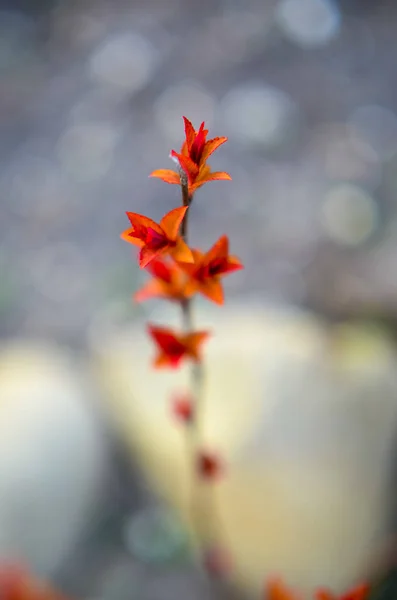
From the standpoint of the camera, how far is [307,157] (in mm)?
1902

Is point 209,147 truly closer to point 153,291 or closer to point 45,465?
point 153,291

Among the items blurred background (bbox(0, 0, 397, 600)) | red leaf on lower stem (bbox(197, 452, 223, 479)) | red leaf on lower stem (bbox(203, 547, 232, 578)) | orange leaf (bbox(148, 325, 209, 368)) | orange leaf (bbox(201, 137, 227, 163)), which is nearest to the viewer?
orange leaf (bbox(201, 137, 227, 163))

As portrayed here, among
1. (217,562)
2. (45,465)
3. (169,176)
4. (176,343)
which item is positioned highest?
(169,176)

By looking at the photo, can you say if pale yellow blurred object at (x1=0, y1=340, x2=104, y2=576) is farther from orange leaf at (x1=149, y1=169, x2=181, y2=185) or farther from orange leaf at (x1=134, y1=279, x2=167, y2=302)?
orange leaf at (x1=149, y1=169, x2=181, y2=185)

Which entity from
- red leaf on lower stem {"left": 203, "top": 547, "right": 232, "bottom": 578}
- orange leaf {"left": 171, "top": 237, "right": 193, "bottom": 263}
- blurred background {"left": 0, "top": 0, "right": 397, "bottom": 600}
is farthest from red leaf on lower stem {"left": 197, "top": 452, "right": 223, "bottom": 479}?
orange leaf {"left": 171, "top": 237, "right": 193, "bottom": 263}

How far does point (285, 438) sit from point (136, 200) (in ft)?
3.15

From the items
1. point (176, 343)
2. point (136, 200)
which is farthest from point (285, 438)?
point (136, 200)

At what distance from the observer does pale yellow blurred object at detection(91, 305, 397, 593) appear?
3.67 feet

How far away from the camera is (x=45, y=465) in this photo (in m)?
1.20

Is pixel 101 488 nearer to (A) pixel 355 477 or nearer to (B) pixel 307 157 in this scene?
(A) pixel 355 477

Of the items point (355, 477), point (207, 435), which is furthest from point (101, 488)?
point (355, 477)

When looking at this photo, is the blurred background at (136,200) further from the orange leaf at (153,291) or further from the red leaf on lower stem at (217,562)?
the orange leaf at (153,291)

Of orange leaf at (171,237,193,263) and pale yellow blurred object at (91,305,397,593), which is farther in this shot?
pale yellow blurred object at (91,305,397,593)

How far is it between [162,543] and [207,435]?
0.23m
